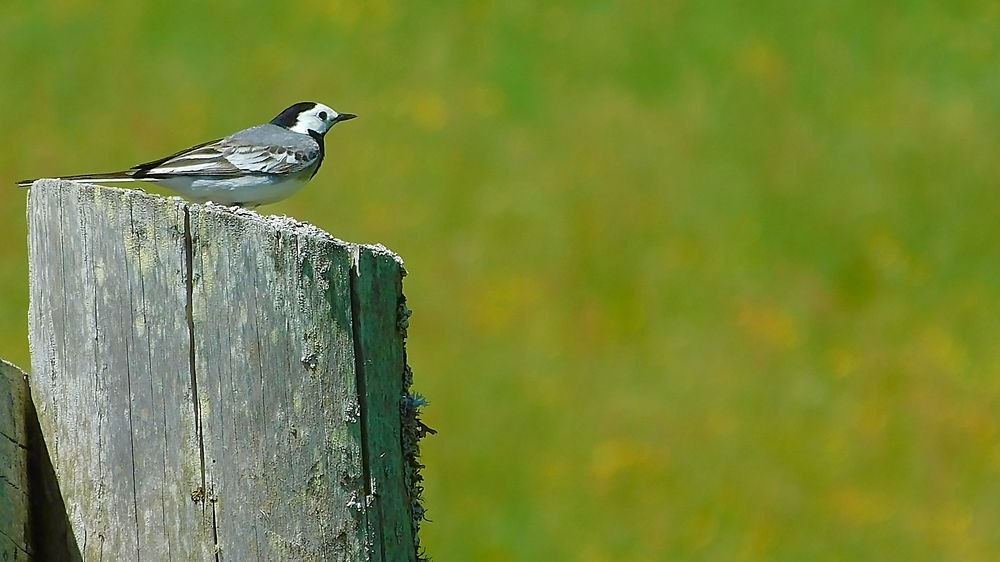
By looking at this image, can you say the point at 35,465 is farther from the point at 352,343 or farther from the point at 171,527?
the point at 352,343

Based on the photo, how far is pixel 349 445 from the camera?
10.4 ft

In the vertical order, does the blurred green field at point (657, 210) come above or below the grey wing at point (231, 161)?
above

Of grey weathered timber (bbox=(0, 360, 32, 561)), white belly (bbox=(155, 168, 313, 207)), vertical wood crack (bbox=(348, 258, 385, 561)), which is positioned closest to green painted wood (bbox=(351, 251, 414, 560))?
vertical wood crack (bbox=(348, 258, 385, 561))

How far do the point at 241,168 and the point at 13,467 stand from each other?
3.83 m

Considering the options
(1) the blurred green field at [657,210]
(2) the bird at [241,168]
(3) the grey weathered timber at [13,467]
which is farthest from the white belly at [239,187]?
(1) the blurred green field at [657,210]

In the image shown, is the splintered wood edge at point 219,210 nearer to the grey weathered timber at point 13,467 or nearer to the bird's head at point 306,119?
the grey weathered timber at point 13,467

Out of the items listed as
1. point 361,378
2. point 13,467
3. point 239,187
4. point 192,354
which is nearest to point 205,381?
point 192,354

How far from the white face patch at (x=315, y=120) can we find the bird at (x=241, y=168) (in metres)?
0.67

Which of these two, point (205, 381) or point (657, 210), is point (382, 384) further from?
point (657, 210)

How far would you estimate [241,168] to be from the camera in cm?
687

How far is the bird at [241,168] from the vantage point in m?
6.63

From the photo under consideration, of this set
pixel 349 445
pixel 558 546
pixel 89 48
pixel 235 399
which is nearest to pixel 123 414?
pixel 235 399

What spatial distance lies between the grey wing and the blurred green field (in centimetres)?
687

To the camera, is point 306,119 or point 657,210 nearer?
point 306,119
